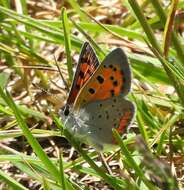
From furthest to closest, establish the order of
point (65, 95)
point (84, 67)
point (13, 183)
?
1. point (65, 95)
2. point (84, 67)
3. point (13, 183)

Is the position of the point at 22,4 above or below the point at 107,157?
above

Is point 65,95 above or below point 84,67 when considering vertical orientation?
below

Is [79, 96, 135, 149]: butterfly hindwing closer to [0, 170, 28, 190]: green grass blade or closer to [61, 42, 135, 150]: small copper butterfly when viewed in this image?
[61, 42, 135, 150]: small copper butterfly

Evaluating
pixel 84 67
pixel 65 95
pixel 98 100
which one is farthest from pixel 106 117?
pixel 65 95

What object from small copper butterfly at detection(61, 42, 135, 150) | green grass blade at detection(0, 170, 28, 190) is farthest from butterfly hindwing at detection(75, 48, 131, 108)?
green grass blade at detection(0, 170, 28, 190)

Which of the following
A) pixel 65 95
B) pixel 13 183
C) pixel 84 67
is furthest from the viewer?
pixel 65 95

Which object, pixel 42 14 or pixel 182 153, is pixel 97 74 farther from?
pixel 42 14

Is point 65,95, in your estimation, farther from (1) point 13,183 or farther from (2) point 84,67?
(1) point 13,183

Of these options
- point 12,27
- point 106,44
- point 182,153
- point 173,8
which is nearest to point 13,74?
point 12,27
